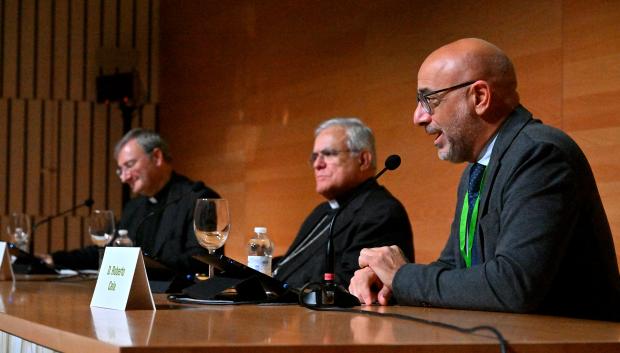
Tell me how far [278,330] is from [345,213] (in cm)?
234

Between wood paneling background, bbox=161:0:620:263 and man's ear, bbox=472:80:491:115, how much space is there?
175 centimetres

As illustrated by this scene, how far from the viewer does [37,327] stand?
1.72 m

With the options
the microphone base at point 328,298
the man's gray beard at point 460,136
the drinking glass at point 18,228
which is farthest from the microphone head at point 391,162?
the drinking glass at point 18,228

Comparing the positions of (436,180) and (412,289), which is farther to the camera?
(436,180)

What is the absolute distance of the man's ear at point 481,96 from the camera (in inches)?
95.6

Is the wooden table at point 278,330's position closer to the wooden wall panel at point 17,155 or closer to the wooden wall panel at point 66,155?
the wooden wall panel at point 17,155

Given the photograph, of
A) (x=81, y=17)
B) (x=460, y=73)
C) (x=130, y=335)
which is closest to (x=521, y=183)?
(x=460, y=73)

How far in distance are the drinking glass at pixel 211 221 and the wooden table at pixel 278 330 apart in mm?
333

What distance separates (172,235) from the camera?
16.5ft

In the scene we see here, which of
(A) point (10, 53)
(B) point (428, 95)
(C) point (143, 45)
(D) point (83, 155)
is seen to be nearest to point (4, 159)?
(D) point (83, 155)

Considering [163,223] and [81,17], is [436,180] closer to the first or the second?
[163,223]

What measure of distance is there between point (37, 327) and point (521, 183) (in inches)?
42.7

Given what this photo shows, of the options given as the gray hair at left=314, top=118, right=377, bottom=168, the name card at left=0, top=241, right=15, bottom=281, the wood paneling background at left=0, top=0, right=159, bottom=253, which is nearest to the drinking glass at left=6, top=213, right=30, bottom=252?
the name card at left=0, top=241, right=15, bottom=281

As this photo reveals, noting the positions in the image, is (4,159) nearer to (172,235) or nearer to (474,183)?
(172,235)
